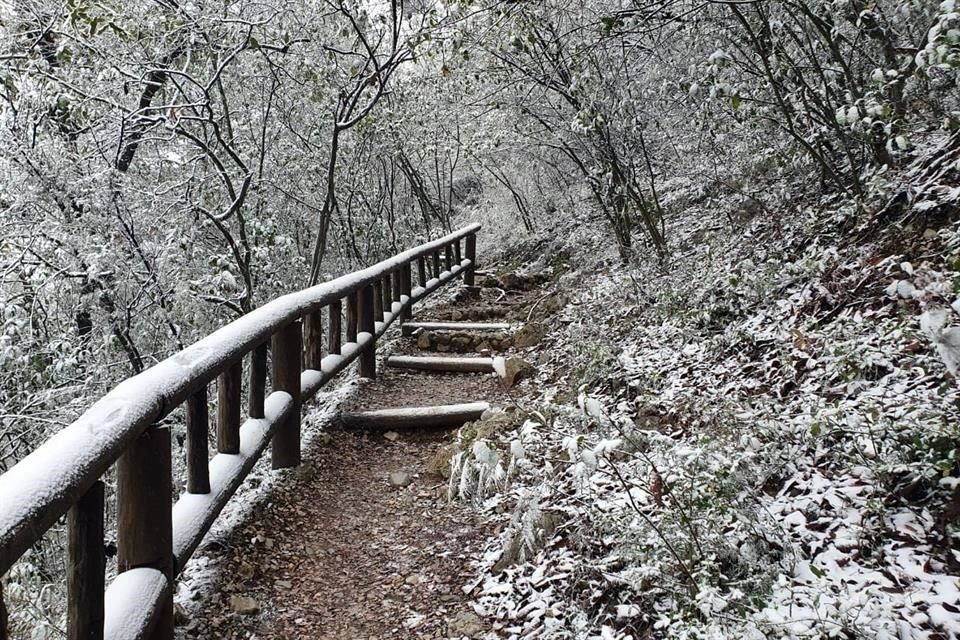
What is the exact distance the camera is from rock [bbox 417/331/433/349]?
8.17m

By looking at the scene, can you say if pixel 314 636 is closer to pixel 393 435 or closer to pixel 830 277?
pixel 393 435

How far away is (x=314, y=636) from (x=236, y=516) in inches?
41.1

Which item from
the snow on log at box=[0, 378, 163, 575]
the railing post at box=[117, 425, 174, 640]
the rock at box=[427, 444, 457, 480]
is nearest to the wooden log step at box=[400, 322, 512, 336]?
the rock at box=[427, 444, 457, 480]

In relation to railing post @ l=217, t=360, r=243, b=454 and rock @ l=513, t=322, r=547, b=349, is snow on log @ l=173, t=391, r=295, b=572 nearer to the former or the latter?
railing post @ l=217, t=360, r=243, b=454

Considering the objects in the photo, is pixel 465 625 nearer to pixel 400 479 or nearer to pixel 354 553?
pixel 354 553

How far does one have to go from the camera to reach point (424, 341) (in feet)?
26.9

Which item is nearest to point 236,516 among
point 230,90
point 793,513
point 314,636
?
point 314,636

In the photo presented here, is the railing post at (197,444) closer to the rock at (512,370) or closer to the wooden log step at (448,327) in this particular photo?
the rock at (512,370)

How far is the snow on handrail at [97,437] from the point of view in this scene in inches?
59.7

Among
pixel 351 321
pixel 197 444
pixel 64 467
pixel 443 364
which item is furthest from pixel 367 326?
pixel 64 467

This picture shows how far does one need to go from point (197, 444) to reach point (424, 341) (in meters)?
5.25

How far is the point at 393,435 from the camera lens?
5418 millimetres

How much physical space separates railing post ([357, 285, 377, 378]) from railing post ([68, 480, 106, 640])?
14.6ft

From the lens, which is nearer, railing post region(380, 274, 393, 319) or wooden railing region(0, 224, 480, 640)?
wooden railing region(0, 224, 480, 640)
